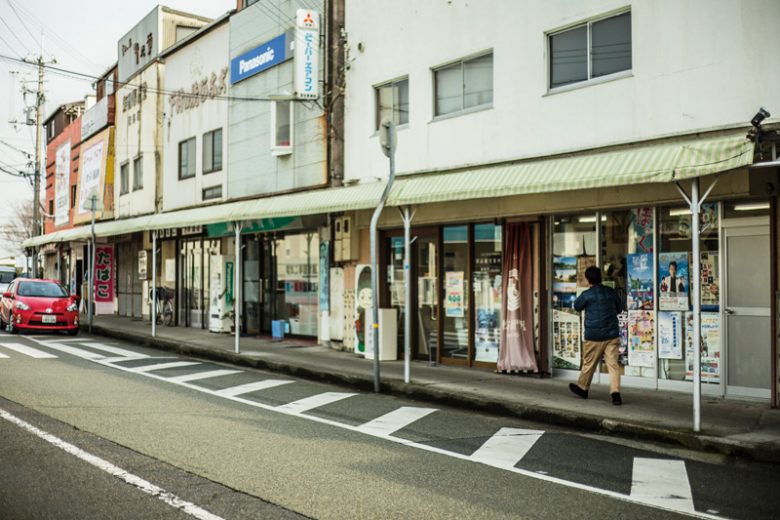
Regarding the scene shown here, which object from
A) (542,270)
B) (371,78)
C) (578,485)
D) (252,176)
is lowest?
(578,485)

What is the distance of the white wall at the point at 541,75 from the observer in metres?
9.80

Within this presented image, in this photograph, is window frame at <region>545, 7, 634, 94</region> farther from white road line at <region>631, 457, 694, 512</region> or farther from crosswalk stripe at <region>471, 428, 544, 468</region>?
white road line at <region>631, 457, 694, 512</region>

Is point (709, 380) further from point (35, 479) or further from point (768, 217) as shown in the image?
point (35, 479)

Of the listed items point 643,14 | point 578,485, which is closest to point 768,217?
point 643,14

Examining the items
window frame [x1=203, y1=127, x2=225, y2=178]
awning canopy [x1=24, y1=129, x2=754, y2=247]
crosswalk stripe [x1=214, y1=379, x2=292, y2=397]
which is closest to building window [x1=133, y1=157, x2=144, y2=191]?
window frame [x1=203, y1=127, x2=225, y2=178]

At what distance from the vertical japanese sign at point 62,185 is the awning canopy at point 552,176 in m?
22.8

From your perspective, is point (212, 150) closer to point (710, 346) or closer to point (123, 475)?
point (710, 346)

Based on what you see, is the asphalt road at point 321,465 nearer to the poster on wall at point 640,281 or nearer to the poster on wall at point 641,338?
the poster on wall at point 641,338

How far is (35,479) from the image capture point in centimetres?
598

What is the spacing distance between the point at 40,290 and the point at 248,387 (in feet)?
40.7

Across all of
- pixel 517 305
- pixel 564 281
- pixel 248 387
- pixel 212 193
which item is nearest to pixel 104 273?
pixel 212 193

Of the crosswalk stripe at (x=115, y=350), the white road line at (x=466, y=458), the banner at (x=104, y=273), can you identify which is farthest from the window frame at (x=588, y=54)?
the banner at (x=104, y=273)

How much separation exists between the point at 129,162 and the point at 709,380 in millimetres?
23572

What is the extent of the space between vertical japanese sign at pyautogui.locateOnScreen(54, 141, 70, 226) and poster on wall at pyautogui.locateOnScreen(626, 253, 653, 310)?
31.3 metres
